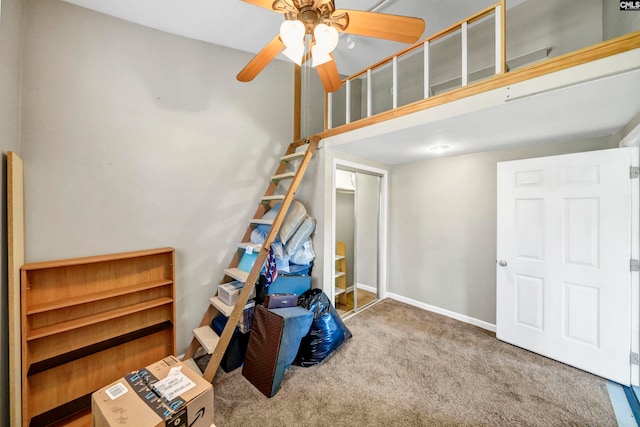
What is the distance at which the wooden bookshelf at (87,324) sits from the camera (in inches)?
59.6

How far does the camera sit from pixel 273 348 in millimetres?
1814

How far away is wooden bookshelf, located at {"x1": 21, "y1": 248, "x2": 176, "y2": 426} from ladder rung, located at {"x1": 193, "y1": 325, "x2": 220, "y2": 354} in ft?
0.68

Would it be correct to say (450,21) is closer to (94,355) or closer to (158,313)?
(158,313)

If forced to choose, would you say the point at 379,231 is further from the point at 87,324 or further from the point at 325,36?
the point at 87,324

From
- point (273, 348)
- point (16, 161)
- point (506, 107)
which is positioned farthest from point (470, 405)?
point (16, 161)

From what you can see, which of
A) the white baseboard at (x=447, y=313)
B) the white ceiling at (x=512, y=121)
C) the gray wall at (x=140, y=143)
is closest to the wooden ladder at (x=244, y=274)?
the gray wall at (x=140, y=143)

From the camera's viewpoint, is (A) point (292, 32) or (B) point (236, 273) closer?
(A) point (292, 32)

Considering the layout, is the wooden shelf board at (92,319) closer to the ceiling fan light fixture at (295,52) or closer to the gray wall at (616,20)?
the ceiling fan light fixture at (295,52)

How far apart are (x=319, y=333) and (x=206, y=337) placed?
1.01m

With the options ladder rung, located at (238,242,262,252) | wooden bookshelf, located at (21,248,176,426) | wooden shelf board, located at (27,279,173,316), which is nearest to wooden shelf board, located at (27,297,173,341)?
wooden bookshelf, located at (21,248,176,426)

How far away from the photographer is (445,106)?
1854mm

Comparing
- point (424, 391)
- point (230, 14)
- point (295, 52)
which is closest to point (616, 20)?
point (295, 52)

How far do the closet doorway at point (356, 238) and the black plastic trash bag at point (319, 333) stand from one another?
689mm

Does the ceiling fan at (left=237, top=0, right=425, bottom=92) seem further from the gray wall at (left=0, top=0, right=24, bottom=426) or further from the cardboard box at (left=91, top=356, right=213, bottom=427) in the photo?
the cardboard box at (left=91, top=356, right=213, bottom=427)
